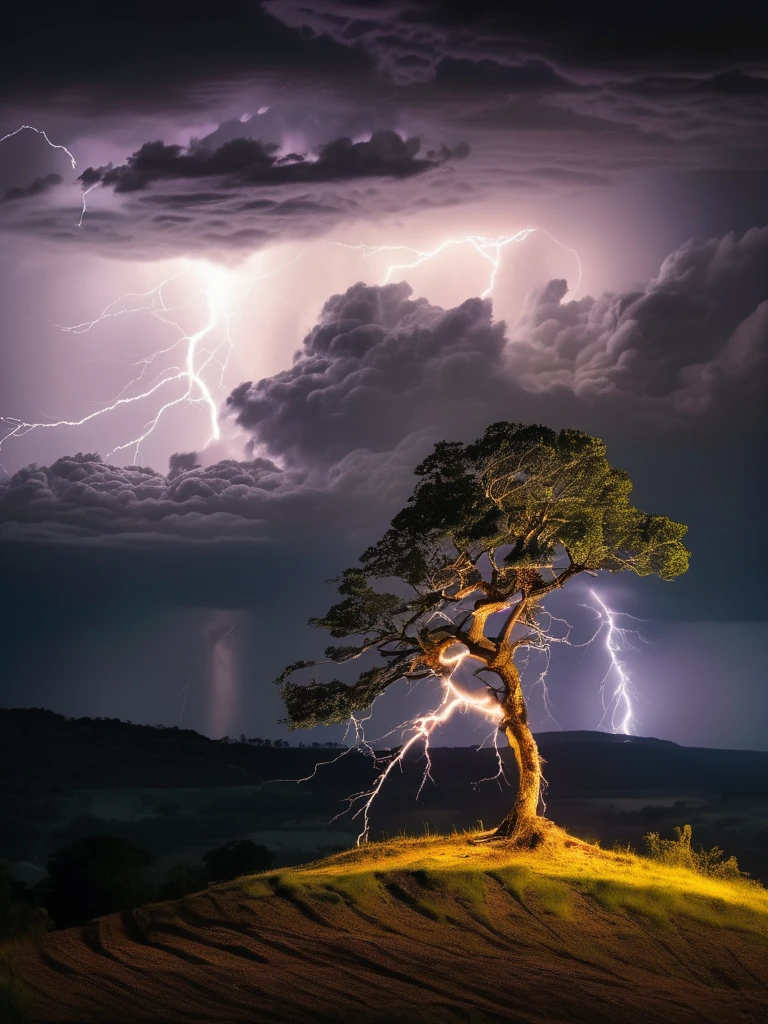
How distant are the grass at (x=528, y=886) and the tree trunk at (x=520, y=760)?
0.75m

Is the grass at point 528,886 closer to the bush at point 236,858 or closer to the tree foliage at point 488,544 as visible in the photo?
the tree foliage at point 488,544

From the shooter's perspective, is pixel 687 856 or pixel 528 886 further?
pixel 687 856

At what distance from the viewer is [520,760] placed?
21.4 meters

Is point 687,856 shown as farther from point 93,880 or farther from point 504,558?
point 93,880

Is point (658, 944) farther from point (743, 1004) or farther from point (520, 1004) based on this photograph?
point (520, 1004)

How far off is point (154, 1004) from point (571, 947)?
581cm

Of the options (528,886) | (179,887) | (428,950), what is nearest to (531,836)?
(528,886)

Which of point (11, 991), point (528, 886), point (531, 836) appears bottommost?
point (11, 991)

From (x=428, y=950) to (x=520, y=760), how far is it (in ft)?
22.2

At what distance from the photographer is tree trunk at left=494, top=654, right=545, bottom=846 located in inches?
827

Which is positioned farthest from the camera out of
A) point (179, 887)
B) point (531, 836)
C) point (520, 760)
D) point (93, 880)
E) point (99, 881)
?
point (93, 880)

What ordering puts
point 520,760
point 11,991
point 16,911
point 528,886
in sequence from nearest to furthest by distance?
point 11,991, point 528,886, point 520,760, point 16,911

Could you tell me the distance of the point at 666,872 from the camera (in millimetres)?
20125

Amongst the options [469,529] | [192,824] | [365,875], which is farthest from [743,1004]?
[192,824]
